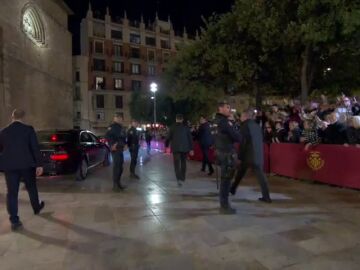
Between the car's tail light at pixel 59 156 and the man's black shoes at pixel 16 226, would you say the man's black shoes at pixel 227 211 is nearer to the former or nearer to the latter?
the man's black shoes at pixel 16 226

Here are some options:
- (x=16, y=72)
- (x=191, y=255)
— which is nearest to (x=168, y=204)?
(x=191, y=255)

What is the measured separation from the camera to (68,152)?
12.1 m

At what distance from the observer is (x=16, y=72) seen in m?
26.5

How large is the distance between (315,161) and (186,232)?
5462 millimetres

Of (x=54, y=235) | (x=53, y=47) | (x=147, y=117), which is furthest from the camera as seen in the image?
(x=147, y=117)

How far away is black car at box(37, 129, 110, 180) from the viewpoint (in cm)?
1181

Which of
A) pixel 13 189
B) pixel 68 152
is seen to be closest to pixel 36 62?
pixel 68 152

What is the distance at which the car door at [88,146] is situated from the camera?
13.2m

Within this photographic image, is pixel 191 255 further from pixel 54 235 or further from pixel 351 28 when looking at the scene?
pixel 351 28

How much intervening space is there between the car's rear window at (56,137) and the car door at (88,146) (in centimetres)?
41

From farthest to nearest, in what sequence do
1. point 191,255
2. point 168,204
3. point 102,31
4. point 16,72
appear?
point 102,31, point 16,72, point 168,204, point 191,255

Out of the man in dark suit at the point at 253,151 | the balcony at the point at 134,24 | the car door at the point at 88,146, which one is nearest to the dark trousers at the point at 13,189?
the man in dark suit at the point at 253,151

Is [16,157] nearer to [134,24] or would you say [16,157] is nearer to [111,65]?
[111,65]

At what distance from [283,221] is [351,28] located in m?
9.14
